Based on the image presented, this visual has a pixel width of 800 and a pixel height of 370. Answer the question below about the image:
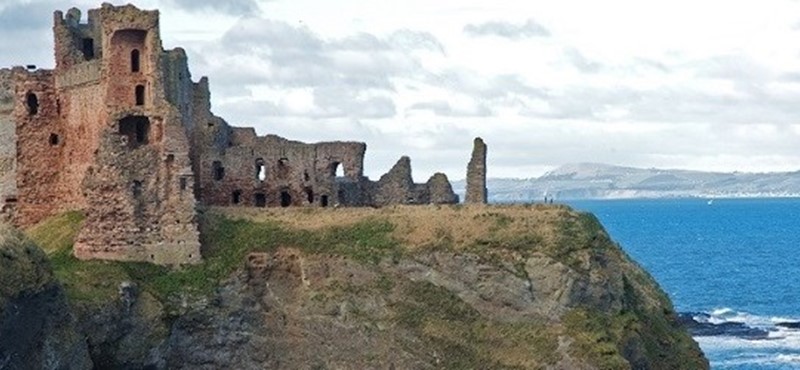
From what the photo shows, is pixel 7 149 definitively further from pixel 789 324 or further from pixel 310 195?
pixel 789 324

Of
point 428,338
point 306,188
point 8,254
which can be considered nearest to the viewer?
point 8,254

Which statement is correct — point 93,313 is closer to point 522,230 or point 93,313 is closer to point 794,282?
point 522,230

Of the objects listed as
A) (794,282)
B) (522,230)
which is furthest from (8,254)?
(794,282)

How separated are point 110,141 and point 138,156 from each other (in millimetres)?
1499

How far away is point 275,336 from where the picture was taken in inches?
2712

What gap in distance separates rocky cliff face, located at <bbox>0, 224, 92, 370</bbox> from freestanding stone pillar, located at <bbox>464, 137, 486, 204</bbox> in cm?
2716

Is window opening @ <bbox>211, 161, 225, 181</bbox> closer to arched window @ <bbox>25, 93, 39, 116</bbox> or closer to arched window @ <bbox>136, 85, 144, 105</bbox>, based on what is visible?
arched window @ <bbox>136, 85, 144, 105</bbox>

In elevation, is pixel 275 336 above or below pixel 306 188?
below

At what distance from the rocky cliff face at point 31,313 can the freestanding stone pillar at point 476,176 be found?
89.1 ft

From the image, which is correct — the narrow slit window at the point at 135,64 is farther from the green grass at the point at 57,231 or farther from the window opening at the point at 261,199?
the window opening at the point at 261,199

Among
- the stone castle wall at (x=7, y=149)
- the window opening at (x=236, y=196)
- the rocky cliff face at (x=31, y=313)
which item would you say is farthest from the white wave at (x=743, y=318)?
the rocky cliff face at (x=31, y=313)

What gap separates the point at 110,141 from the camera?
231 ft

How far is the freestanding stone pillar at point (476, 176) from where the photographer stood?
79.9m

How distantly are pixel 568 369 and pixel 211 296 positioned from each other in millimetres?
16713
